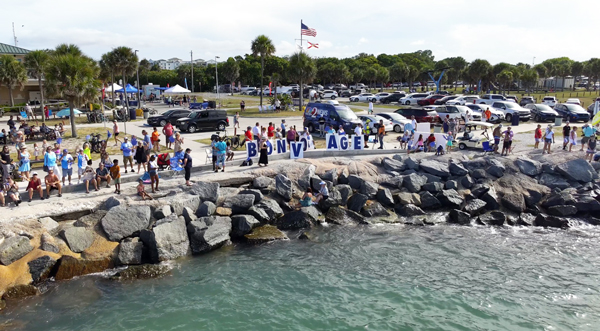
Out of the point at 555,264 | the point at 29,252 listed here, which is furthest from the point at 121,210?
the point at 555,264

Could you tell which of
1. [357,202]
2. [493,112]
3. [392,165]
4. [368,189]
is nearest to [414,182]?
[392,165]

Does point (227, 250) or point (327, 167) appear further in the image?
point (327, 167)

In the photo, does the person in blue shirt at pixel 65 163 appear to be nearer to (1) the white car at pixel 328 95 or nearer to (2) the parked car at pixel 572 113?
(2) the parked car at pixel 572 113

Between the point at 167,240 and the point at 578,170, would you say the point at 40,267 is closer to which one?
the point at 167,240

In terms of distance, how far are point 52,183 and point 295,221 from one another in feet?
27.8

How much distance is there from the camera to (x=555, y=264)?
13930mm

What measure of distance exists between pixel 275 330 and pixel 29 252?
7.65m

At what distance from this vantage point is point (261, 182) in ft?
60.7

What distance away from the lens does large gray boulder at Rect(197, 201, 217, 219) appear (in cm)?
1633

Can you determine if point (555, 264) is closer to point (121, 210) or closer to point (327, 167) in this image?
point (327, 167)

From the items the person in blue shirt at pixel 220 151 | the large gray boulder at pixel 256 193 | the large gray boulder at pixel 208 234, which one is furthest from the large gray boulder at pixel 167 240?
the person in blue shirt at pixel 220 151

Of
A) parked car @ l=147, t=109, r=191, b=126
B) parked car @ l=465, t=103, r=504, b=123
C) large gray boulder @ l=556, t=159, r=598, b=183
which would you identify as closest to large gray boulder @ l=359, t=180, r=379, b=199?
large gray boulder @ l=556, t=159, r=598, b=183

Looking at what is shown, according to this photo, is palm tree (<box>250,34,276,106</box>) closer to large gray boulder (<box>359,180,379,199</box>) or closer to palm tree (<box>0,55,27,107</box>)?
palm tree (<box>0,55,27,107</box>)

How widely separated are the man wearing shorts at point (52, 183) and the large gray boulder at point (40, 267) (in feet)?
11.6
